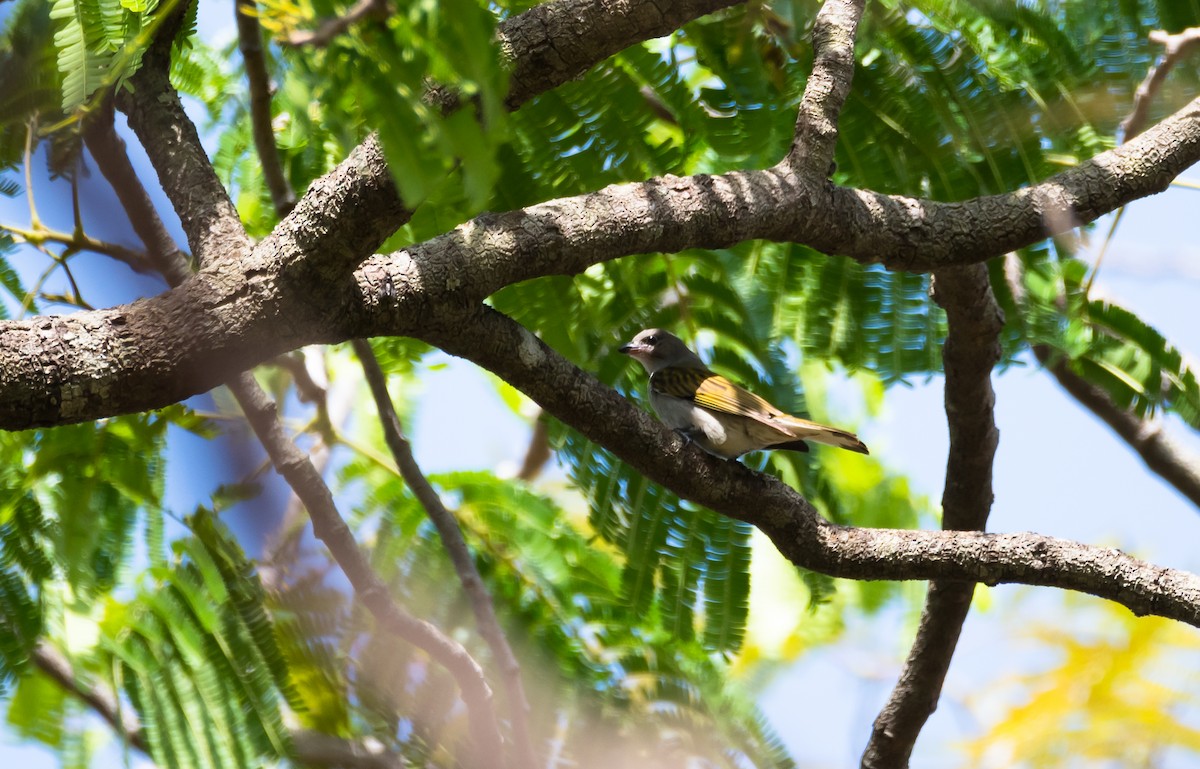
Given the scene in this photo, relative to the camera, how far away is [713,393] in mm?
5020

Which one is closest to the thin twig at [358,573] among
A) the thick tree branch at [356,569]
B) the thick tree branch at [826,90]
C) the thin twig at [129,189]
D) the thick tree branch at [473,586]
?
the thick tree branch at [356,569]

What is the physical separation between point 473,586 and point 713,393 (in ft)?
4.63

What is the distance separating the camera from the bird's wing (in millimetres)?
4789

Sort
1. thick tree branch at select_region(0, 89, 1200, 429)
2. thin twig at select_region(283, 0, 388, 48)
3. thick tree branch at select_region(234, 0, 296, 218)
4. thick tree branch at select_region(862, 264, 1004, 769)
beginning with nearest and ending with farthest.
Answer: thin twig at select_region(283, 0, 388, 48) → thick tree branch at select_region(0, 89, 1200, 429) → thick tree branch at select_region(234, 0, 296, 218) → thick tree branch at select_region(862, 264, 1004, 769)

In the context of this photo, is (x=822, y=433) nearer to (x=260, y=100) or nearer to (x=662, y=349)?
(x=662, y=349)

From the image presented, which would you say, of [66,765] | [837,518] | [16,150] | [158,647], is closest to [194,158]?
[16,150]

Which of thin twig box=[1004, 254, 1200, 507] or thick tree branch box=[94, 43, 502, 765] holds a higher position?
thin twig box=[1004, 254, 1200, 507]

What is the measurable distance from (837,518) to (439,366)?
2.32 metres

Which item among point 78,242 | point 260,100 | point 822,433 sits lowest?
point 822,433

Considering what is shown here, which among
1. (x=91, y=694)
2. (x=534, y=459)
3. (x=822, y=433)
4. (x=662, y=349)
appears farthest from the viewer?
(x=534, y=459)

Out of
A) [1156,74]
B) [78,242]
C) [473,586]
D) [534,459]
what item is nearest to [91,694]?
[473,586]

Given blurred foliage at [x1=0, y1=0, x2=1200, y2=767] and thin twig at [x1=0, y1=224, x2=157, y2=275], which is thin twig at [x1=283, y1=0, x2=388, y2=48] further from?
blurred foliage at [x1=0, y1=0, x2=1200, y2=767]

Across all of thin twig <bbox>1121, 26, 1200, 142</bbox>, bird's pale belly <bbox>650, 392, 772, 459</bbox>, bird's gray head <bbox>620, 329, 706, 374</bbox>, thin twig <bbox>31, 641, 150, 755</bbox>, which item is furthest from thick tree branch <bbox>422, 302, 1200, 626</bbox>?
thin twig <bbox>1121, 26, 1200, 142</bbox>

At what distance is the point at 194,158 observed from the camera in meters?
3.26
